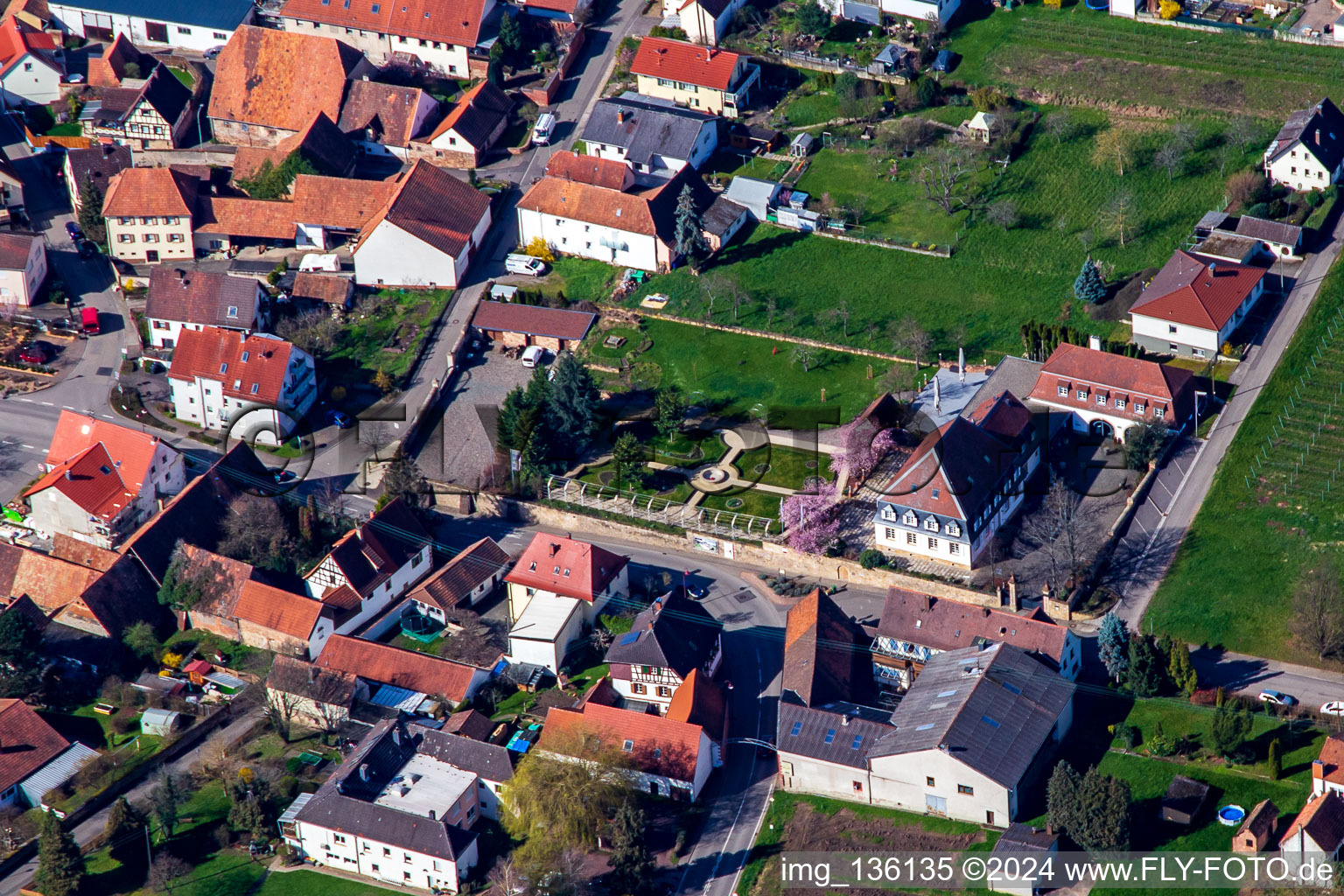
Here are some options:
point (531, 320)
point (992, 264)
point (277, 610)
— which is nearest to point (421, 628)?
point (277, 610)

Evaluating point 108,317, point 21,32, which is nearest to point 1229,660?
point 108,317

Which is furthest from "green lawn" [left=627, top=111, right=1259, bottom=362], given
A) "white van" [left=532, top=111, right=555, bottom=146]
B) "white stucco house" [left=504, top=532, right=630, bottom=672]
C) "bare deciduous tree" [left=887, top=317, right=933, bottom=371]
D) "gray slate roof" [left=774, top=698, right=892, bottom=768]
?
"gray slate roof" [left=774, top=698, right=892, bottom=768]

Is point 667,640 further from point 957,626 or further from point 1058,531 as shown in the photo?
point 1058,531

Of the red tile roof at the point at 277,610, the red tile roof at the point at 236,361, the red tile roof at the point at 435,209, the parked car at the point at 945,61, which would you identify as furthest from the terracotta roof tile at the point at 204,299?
the parked car at the point at 945,61

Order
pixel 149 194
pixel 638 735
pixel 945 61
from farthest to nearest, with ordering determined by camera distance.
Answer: pixel 945 61
pixel 149 194
pixel 638 735

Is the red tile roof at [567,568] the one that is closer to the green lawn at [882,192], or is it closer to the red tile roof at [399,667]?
the red tile roof at [399,667]

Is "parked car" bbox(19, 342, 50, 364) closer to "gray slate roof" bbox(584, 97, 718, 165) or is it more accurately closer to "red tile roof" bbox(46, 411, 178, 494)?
"red tile roof" bbox(46, 411, 178, 494)
